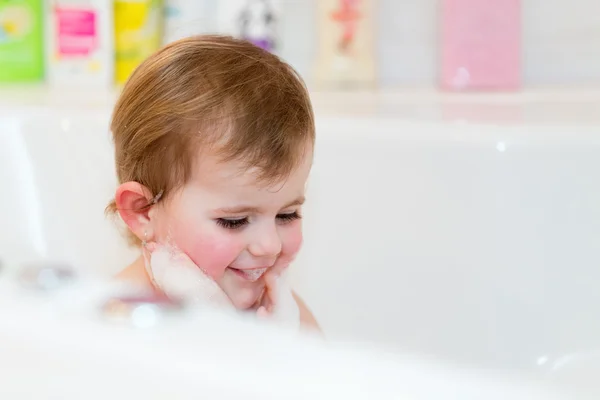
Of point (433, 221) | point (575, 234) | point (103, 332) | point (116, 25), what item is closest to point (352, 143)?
point (433, 221)

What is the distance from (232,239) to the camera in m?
0.72

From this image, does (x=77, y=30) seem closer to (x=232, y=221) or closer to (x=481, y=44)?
(x=481, y=44)

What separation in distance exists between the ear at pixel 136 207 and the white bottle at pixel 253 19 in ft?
2.03

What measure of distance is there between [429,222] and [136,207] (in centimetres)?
38

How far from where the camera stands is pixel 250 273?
2.46ft

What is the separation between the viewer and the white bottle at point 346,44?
4.21ft

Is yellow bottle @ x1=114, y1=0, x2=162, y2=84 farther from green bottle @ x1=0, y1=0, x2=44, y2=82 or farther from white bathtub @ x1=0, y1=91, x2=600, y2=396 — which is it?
white bathtub @ x1=0, y1=91, x2=600, y2=396

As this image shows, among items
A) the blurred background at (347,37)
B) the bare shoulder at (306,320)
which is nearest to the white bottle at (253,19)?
the blurred background at (347,37)

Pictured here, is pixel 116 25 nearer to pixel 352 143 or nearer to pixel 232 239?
pixel 352 143

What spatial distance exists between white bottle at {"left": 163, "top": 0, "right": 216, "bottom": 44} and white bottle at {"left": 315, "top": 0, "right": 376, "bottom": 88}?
0.19 m

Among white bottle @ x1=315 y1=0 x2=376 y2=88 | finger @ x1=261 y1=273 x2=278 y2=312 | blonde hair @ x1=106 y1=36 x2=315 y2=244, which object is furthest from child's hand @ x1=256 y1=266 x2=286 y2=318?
white bottle @ x1=315 y1=0 x2=376 y2=88

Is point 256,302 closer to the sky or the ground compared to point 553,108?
closer to the ground

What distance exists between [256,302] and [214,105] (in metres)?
0.19

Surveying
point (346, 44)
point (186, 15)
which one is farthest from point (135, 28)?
point (346, 44)
